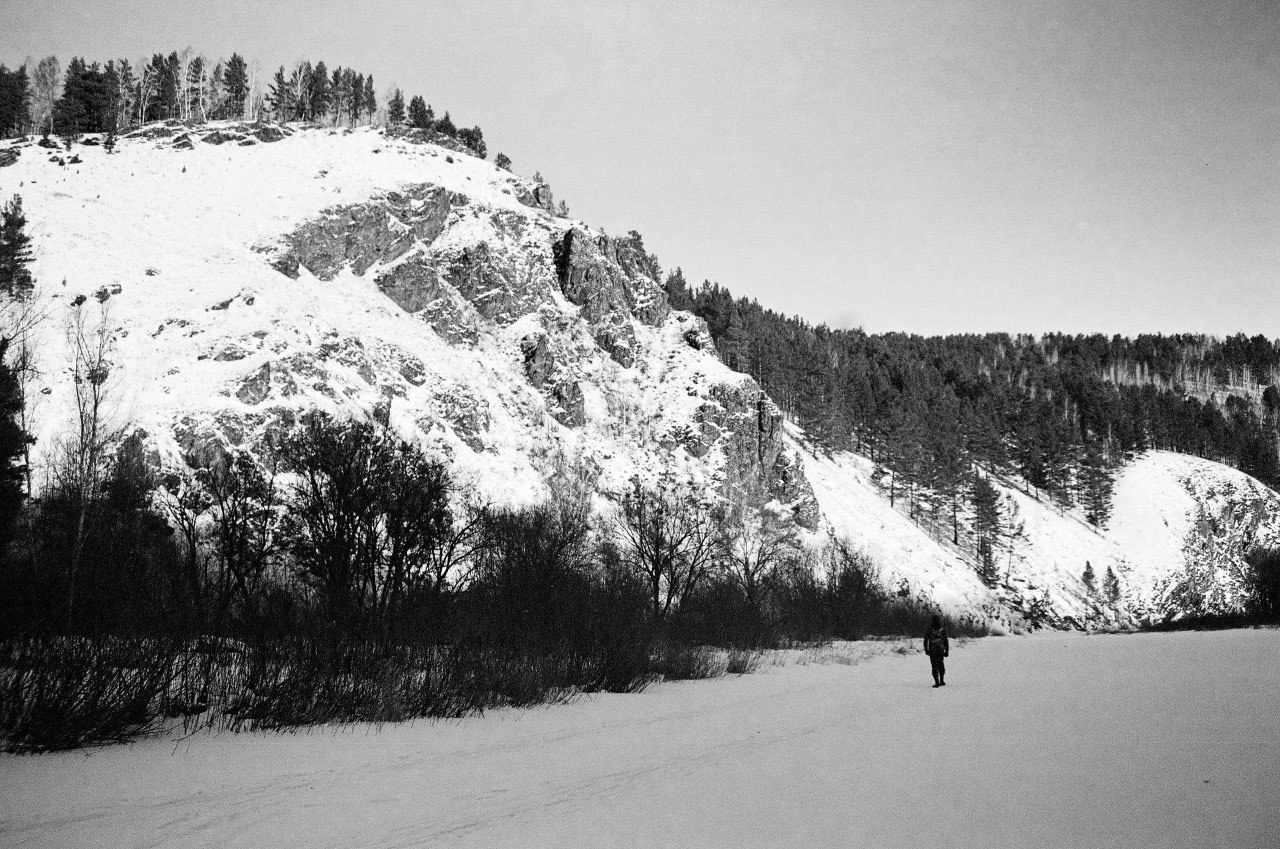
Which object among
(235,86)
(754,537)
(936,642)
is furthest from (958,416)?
(235,86)

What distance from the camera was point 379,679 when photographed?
12.9 meters

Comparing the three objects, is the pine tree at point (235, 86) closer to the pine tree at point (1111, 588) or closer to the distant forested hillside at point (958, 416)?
the distant forested hillside at point (958, 416)

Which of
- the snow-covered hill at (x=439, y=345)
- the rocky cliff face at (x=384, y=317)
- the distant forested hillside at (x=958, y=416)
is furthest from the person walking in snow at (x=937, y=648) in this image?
the distant forested hillside at (x=958, y=416)

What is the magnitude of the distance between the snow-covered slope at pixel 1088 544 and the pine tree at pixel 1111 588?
845 millimetres

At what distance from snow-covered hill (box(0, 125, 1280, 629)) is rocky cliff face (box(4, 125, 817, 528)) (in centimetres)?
26

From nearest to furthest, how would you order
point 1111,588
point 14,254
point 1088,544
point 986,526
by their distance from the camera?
point 14,254, point 986,526, point 1111,588, point 1088,544

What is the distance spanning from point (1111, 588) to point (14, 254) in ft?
412

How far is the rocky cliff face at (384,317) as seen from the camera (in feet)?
179

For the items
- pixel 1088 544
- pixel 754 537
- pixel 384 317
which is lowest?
pixel 1088 544

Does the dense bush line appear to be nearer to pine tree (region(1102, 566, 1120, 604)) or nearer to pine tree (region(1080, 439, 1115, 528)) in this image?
pine tree (region(1102, 566, 1120, 604))

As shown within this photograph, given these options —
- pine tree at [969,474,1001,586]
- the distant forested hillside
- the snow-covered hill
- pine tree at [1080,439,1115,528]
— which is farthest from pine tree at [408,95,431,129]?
pine tree at [1080,439,1115,528]

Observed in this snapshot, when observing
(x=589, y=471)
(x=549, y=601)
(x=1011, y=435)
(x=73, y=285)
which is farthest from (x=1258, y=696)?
(x=1011, y=435)

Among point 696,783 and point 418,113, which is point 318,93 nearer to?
point 418,113

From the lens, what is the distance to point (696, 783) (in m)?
8.53
